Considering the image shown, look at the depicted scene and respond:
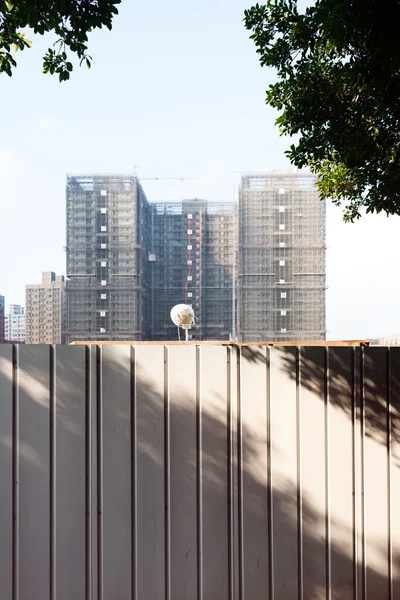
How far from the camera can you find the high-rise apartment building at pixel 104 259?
2806 cm

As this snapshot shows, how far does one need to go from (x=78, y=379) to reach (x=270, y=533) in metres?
0.85

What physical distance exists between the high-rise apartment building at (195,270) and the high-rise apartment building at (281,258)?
4.75 feet

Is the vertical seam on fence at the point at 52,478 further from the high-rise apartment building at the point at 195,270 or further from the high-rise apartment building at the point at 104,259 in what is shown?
the high-rise apartment building at the point at 195,270

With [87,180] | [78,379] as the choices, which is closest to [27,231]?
[87,180]

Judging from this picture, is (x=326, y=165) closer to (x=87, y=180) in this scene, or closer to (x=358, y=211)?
(x=358, y=211)

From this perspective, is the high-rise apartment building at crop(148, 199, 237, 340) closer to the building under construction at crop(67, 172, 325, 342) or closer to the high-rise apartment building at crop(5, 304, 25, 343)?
the building under construction at crop(67, 172, 325, 342)

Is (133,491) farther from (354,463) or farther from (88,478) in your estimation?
(354,463)

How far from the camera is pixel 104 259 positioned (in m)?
28.2

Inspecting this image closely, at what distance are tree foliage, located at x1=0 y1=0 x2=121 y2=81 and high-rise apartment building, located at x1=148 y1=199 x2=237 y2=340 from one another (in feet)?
87.6

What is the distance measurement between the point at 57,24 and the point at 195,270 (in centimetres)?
2713

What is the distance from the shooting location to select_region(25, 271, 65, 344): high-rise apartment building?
30.0 m

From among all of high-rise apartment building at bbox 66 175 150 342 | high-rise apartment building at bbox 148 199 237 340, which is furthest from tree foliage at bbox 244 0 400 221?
high-rise apartment building at bbox 148 199 237 340

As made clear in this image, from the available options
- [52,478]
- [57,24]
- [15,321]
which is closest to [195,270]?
[15,321]

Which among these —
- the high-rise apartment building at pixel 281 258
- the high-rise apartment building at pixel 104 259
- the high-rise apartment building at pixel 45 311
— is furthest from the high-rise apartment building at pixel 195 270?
the high-rise apartment building at pixel 45 311
